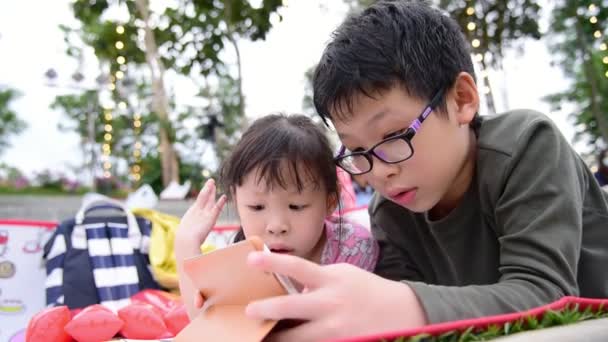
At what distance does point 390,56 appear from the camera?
2.98ft

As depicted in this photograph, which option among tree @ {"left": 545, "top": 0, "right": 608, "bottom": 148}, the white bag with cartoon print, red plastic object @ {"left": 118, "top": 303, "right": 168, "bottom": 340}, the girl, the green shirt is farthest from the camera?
tree @ {"left": 545, "top": 0, "right": 608, "bottom": 148}

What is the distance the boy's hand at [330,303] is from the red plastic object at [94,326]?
0.87 meters

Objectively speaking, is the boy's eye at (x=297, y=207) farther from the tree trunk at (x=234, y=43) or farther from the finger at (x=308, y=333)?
the tree trunk at (x=234, y=43)

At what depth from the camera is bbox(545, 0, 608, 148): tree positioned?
23.2ft

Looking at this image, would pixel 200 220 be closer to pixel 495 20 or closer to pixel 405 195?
pixel 405 195

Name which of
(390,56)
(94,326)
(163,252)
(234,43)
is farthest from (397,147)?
(234,43)

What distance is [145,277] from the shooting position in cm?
229

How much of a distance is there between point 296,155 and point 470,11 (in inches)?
247

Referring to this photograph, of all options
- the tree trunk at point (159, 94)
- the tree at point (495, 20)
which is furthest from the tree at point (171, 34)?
the tree at point (495, 20)

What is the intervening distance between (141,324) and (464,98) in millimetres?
1010

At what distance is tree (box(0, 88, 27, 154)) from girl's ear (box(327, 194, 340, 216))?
14.9 meters

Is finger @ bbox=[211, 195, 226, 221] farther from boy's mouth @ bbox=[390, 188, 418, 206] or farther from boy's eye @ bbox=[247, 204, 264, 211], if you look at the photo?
boy's mouth @ bbox=[390, 188, 418, 206]

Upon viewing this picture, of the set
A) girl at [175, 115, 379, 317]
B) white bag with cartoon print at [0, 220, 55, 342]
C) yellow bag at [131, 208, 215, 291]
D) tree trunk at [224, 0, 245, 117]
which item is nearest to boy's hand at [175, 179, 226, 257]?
girl at [175, 115, 379, 317]

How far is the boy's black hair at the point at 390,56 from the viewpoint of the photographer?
2.92 ft
